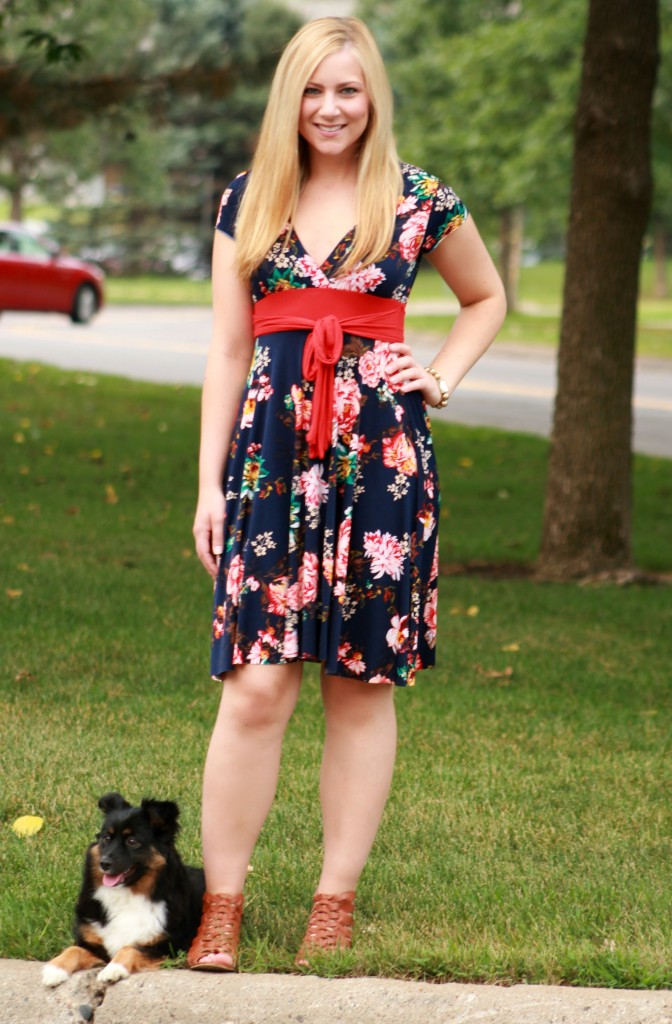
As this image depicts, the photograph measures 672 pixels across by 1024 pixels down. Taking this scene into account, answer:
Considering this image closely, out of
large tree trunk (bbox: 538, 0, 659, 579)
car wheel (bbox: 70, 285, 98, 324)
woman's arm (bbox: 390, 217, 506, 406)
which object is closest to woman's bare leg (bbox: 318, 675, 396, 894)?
woman's arm (bbox: 390, 217, 506, 406)

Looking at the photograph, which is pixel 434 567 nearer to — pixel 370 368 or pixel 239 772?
pixel 370 368

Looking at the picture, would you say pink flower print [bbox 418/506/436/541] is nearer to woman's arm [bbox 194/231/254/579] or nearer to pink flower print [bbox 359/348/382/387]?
pink flower print [bbox 359/348/382/387]

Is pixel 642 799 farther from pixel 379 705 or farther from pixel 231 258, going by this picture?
pixel 231 258

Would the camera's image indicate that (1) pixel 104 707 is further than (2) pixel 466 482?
No

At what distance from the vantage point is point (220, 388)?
3488mm

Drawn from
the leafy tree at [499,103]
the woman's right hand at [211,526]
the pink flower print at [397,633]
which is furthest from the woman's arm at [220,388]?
the leafy tree at [499,103]

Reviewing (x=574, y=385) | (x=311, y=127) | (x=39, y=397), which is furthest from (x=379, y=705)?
(x=39, y=397)

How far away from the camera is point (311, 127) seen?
339cm

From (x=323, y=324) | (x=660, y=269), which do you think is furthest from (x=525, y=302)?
(x=323, y=324)

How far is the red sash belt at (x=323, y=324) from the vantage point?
3.31m

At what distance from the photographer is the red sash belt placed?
3.31 m

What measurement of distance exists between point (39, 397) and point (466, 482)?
564cm

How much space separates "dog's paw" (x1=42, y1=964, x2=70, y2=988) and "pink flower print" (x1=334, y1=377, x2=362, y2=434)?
4.22ft

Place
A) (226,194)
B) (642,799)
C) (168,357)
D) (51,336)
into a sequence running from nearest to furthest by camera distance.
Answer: (226,194) → (642,799) → (168,357) → (51,336)
